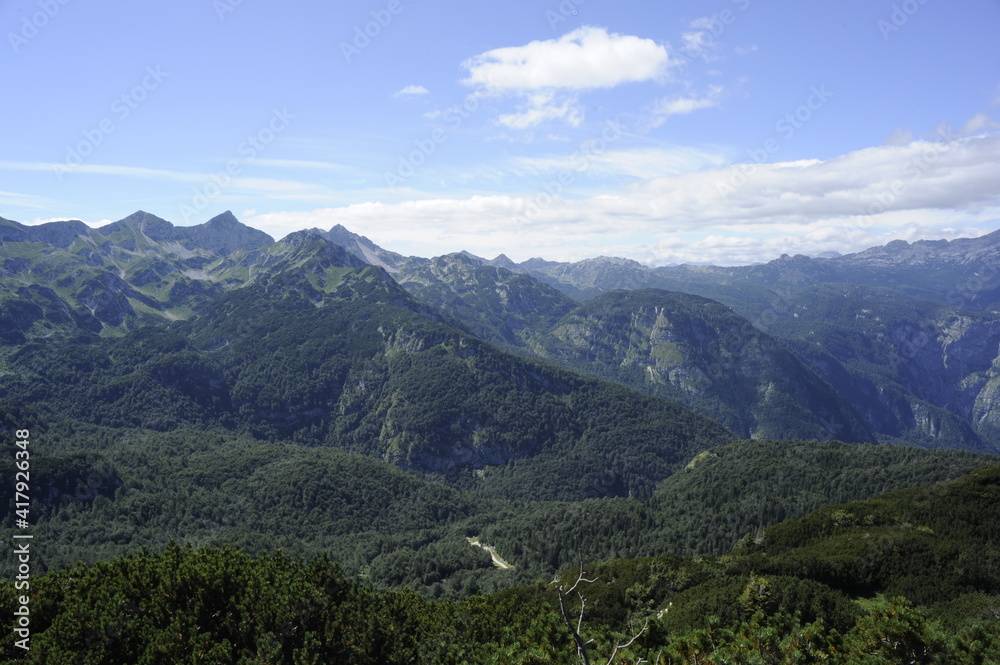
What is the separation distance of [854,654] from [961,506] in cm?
11604

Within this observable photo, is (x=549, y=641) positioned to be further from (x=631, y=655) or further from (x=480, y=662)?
(x=631, y=655)

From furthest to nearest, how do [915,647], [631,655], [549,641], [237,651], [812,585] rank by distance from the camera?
[812,585] → [549,641] → [237,651] → [631,655] → [915,647]

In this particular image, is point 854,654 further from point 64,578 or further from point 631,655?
point 64,578

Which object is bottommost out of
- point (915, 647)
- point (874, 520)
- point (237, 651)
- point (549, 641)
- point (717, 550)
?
point (717, 550)

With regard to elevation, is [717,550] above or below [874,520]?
below

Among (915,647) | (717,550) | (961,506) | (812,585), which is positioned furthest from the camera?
(717,550)

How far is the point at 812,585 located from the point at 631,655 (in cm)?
5892

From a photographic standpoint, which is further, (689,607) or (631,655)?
(689,607)

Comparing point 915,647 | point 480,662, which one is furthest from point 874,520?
point 480,662

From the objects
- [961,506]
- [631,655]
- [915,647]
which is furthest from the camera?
[961,506]

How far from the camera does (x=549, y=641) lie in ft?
181

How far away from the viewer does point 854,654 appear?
41.9 m

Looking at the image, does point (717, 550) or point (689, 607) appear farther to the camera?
point (717, 550)

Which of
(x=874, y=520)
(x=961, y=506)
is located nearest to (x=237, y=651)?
(x=874, y=520)
